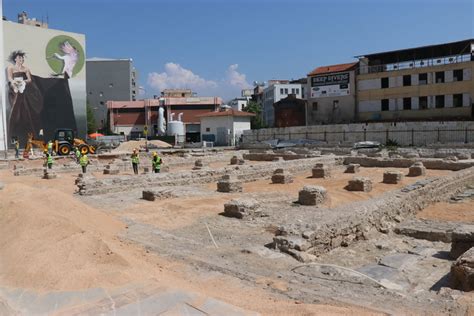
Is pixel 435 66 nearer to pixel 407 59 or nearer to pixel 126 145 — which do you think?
pixel 407 59

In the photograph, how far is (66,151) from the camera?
1297 inches

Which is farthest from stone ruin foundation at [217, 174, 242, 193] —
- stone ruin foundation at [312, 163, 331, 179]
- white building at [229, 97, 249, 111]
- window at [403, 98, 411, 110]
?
white building at [229, 97, 249, 111]

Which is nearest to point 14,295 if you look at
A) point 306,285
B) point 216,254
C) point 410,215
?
point 216,254

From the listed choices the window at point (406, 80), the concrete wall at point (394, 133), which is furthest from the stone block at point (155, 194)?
the window at point (406, 80)

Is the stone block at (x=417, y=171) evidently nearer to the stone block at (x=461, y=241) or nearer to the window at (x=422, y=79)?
the stone block at (x=461, y=241)

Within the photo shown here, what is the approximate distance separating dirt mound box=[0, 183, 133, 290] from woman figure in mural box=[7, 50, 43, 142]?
4147 centimetres

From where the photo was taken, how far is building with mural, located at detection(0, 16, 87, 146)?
1816 inches

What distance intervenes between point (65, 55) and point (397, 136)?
37566 mm

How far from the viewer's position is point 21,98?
154 ft

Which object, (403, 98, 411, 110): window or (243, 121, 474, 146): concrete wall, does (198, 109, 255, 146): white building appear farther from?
(403, 98, 411, 110): window

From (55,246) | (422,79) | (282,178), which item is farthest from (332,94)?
(55,246)

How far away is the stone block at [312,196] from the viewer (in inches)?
485

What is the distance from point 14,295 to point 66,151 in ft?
95.7

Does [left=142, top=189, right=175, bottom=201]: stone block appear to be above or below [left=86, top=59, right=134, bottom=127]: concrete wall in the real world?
below
